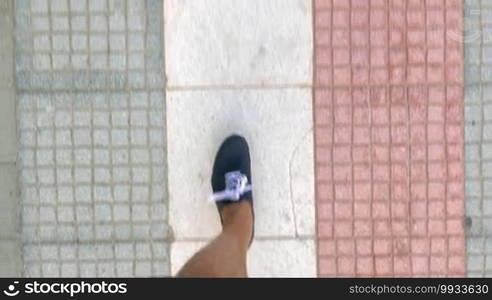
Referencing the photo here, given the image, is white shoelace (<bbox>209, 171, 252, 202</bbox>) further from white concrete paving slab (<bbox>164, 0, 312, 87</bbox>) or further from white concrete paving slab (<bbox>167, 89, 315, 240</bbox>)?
white concrete paving slab (<bbox>164, 0, 312, 87</bbox>)

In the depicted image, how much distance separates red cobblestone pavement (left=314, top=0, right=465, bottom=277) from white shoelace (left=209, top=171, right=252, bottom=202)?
14.0 inches

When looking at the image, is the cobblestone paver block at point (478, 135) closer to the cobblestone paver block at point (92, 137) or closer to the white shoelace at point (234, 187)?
the white shoelace at point (234, 187)

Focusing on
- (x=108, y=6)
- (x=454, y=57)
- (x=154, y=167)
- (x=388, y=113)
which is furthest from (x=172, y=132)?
(x=454, y=57)

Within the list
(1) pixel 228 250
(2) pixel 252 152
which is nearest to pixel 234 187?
(2) pixel 252 152

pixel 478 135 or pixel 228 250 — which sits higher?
pixel 478 135

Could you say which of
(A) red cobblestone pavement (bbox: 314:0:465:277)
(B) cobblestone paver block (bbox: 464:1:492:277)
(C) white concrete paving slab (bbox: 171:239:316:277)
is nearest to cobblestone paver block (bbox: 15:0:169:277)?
(C) white concrete paving slab (bbox: 171:239:316:277)

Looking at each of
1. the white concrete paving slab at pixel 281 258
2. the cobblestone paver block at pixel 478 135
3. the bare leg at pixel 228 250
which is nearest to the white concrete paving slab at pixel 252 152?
the white concrete paving slab at pixel 281 258

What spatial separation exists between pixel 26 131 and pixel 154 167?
0.63 metres

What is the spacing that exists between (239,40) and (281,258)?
106 centimetres

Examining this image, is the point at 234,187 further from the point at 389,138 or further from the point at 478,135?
the point at 478,135

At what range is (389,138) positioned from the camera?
354 centimetres

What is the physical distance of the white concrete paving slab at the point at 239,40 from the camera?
Answer: 352cm

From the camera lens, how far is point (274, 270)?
3.59 meters

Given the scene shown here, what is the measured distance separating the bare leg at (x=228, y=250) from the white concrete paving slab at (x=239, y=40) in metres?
0.64
